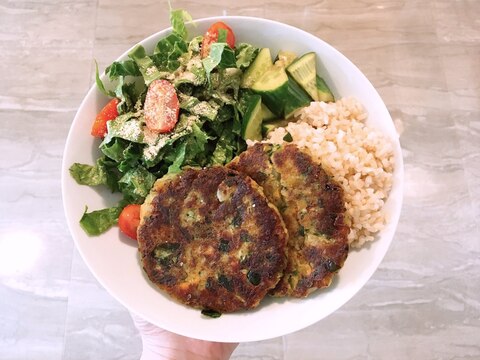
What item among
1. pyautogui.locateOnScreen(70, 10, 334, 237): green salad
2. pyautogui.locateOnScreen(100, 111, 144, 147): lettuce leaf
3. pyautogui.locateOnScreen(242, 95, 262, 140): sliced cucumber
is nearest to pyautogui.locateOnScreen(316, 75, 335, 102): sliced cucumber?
pyautogui.locateOnScreen(70, 10, 334, 237): green salad

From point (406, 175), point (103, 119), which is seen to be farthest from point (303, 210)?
point (406, 175)

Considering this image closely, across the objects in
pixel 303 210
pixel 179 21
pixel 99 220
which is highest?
pixel 179 21

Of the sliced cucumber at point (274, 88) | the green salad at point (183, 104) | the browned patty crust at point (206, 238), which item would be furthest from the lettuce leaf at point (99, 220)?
the sliced cucumber at point (274, 88)

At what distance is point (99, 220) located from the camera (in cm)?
158

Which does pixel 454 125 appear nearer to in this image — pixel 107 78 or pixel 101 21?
pixel 107 78

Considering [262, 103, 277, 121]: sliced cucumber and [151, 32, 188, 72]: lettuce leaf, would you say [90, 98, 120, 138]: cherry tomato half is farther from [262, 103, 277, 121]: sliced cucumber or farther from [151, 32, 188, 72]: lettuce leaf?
[262, 103, 277, 121]: sliced cucumber

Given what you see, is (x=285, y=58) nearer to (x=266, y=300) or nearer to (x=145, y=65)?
(x=145, y=65)

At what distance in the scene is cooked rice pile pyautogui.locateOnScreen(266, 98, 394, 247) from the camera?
154 centimetres

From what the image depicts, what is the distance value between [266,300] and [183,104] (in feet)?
2.36

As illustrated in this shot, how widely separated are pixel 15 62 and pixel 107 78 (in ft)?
3.89

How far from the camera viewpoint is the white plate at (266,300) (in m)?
1.47

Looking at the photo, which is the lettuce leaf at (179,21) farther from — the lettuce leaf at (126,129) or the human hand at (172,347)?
the human hand at (172,347)

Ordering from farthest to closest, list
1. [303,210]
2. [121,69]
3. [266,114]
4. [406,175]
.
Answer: [406,175] → [266,114] → [121,69] → [303,210]

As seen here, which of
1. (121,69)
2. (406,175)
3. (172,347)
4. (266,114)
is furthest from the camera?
(406,175)
